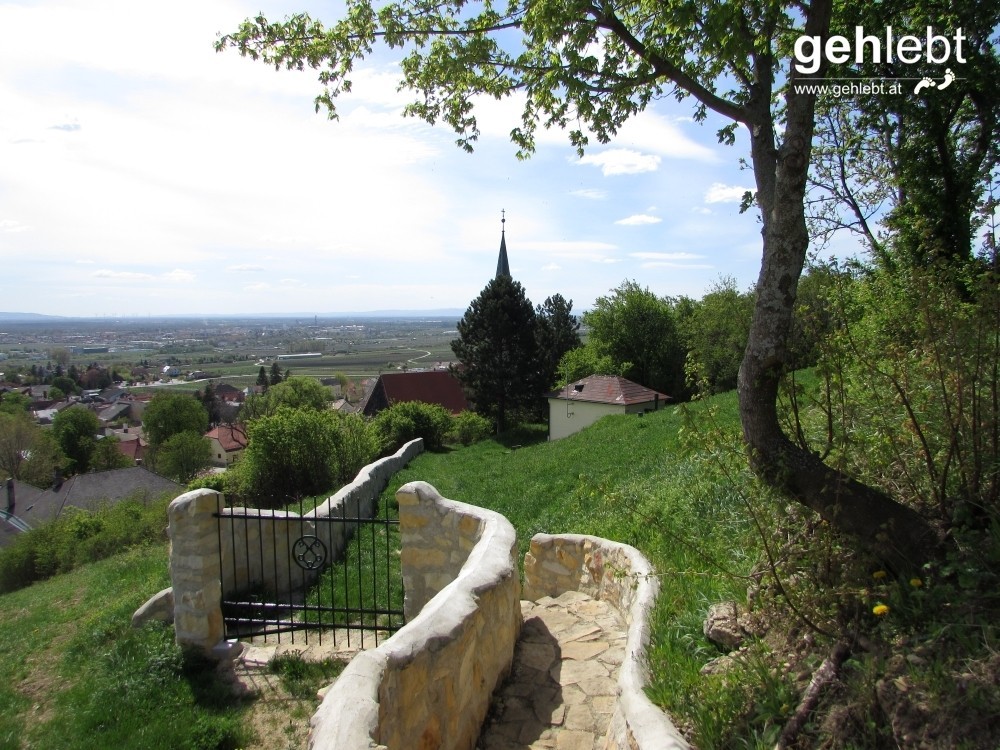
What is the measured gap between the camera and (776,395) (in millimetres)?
3264

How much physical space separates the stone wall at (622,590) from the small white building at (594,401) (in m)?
20.5

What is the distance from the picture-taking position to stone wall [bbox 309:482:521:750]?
2674 millimetres

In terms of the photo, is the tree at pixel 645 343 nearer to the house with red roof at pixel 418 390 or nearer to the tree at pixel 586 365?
the tree at pixel 586 365

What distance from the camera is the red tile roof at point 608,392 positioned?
27.8 m

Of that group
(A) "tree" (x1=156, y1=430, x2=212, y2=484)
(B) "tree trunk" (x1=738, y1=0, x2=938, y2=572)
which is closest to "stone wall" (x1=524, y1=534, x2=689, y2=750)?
(B) "tree trunk" (x1=738, y1=0, x2=938, y2=572)

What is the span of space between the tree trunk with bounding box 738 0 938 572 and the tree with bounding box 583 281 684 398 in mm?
34944

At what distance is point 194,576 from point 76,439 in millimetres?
57502

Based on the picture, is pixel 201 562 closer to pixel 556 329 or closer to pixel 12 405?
pixel 556 329

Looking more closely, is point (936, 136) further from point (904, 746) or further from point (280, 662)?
point (280, 662)

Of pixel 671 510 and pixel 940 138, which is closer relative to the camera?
pixel 671 510

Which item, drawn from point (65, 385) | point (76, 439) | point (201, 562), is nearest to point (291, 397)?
point (76, 439)

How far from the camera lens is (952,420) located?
9.92 ft

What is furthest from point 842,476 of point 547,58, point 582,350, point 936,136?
point 582,350

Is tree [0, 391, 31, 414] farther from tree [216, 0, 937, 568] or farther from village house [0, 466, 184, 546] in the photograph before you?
tree [216, 0, 937, 568]
